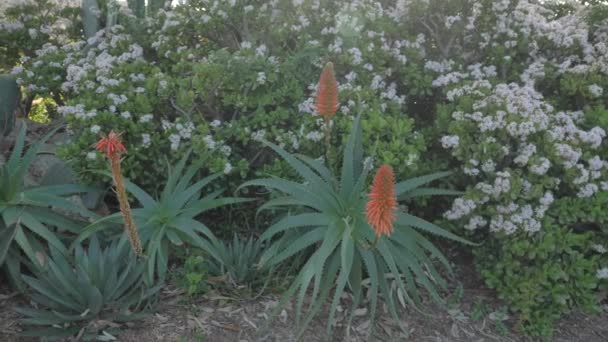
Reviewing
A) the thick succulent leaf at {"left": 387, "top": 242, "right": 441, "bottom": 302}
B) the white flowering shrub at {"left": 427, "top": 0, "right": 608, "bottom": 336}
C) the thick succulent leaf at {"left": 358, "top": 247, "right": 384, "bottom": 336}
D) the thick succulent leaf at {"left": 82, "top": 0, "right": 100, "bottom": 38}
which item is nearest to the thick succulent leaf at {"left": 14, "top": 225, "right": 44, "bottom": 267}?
the thick succulent leaf at {"left": 358, "top": 247, "right": 384, "bottom": 336}

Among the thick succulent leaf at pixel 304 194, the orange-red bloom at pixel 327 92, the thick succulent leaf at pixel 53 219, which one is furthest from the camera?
the thick succulent leaf at pixel 53 219

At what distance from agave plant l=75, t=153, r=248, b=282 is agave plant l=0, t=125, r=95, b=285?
0.22 m

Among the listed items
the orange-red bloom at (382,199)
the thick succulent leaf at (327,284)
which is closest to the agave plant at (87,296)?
the thick succulent leaf at (327,284)

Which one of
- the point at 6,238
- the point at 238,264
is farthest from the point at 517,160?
the point at 6,238

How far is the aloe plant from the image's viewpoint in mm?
5516

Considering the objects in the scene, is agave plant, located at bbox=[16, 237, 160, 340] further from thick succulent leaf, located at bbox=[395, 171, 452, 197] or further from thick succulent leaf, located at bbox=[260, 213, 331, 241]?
thick succulent leaf, located at bbox=[395, 171, 452, 197]

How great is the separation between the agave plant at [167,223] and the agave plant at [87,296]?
109mm

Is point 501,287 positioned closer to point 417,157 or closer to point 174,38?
point 417,157

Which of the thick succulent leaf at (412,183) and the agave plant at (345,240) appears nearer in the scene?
the agave plant at (345,240)

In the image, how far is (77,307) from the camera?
10.8ft

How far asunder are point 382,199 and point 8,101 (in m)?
4.26

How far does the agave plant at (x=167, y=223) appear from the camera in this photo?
3.58m

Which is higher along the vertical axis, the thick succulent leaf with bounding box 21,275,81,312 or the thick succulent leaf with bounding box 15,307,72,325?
the thick succulent leaf with bounding box 21,275,81,312

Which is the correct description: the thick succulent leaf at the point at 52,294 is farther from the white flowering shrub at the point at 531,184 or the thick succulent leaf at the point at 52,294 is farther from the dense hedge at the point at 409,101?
the white flowering shrub at the point at 531,184
